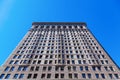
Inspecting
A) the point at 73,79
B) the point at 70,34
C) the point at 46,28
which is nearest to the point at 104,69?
the point at 73,79

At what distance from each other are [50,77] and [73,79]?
7.39 m

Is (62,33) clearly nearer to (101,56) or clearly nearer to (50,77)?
(101,56)

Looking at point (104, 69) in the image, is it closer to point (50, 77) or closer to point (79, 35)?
point (50, 77)

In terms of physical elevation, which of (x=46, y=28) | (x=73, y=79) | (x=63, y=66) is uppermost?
(x=46, y=28)

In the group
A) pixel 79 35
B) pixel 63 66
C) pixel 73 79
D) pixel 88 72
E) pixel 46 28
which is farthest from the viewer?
pixel 46 28

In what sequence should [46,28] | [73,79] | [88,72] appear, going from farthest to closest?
[46,28]
[88,72]
[73,79]

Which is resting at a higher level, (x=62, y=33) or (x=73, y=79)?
(x=62, y=33)

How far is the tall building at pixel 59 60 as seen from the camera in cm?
3528

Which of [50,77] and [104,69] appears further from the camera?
[104,69]

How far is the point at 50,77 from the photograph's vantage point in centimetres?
3469

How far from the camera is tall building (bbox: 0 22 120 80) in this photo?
35281 mm

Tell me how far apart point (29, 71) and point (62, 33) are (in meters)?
32.9

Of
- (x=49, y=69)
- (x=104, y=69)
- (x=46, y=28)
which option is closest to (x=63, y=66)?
(x=49, y=69)

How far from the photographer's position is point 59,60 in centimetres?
4222
